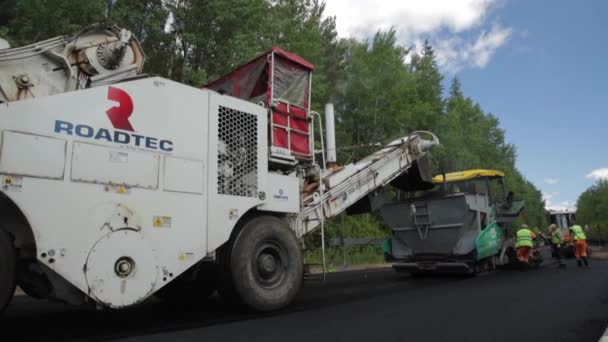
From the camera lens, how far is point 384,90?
23062 millimetres

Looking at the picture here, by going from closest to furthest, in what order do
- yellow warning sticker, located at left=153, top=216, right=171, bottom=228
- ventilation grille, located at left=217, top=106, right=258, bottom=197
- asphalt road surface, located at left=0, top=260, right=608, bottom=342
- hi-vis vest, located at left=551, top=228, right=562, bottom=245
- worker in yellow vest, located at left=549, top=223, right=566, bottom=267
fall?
asphalt road surface, located at left=0, top=260, right=608, bottom=342, yellow warning sticker, located at left=153, top=216, right=171, bottom=228, ventilation grille, located at left=217, top=106, right=258, bottom=197, worker in yellow vest, located at left=549, top=223, right=566, bottom=267, hi-vis vest, located at left=551, top=228, right=562, bottom=245

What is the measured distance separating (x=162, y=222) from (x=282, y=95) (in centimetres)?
228

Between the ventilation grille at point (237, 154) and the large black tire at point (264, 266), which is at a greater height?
the ventilation grille at point (237, 154)

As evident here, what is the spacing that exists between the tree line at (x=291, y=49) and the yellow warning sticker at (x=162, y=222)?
4241mm

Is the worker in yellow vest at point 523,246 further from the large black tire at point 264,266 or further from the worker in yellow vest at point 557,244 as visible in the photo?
the large black tire at point 264,266

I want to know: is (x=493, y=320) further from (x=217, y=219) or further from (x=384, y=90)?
(x=384, y=90)

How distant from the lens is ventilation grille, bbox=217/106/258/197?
4621mm

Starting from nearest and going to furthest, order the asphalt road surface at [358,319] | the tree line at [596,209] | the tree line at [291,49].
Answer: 1. the asphalt road surface at [358,319]
2. the tree line at [291,49]
3. the tree line at [596,209]

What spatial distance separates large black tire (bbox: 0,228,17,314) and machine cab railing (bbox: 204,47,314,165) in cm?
273

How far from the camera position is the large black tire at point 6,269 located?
312cm

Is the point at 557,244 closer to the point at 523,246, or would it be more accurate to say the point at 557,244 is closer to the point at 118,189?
the point at 523,246

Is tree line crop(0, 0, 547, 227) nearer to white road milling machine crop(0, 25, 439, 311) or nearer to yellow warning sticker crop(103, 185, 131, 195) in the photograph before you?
white road milling machine crop(0, 25, 439, 311)

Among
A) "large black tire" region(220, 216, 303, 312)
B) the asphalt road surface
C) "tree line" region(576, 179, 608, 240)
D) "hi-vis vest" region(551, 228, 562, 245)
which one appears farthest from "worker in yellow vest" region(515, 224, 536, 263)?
"tree line" region(576, 179, 608, 240)

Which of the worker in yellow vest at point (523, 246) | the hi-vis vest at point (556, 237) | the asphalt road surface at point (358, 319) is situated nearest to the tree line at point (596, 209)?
the hi-vis vest at point (556, 237)
